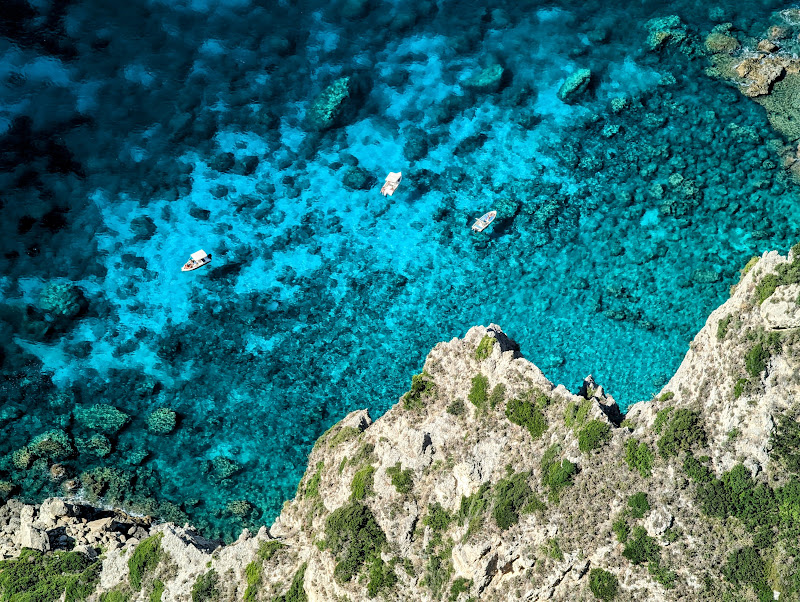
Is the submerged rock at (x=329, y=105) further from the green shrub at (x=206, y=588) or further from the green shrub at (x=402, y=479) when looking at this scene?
the green shrub at (x=206, y=588)

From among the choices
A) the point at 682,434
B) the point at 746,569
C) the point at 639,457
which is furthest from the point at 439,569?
the point at 746,569

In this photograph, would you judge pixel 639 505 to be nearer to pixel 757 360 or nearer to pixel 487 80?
pixel 757 360

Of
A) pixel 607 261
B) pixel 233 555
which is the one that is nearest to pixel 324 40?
pixel 607 261

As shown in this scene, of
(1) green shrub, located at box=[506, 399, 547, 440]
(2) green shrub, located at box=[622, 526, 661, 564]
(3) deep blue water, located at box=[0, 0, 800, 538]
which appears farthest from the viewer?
(3) deep blue water, located at box=[0, 0, 800, 538]

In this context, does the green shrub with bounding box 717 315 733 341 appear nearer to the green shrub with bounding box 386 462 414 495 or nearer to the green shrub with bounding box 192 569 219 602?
the green shrub with bounding box 386 462 414 495

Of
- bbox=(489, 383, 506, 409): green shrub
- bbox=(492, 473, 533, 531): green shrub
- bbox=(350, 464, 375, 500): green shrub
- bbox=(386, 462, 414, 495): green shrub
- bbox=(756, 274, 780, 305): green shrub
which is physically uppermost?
bbox=(756, 274, 780, 305): green shrub

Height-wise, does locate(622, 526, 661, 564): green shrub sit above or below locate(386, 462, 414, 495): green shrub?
above

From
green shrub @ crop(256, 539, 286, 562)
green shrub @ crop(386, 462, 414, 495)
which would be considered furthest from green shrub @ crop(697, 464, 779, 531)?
green shrub @ crop(256, 539, 286, 562)

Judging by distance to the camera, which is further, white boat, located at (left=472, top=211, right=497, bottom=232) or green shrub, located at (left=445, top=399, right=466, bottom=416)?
white boat, located at (left=472, top=211, right=497, bottom=232)
